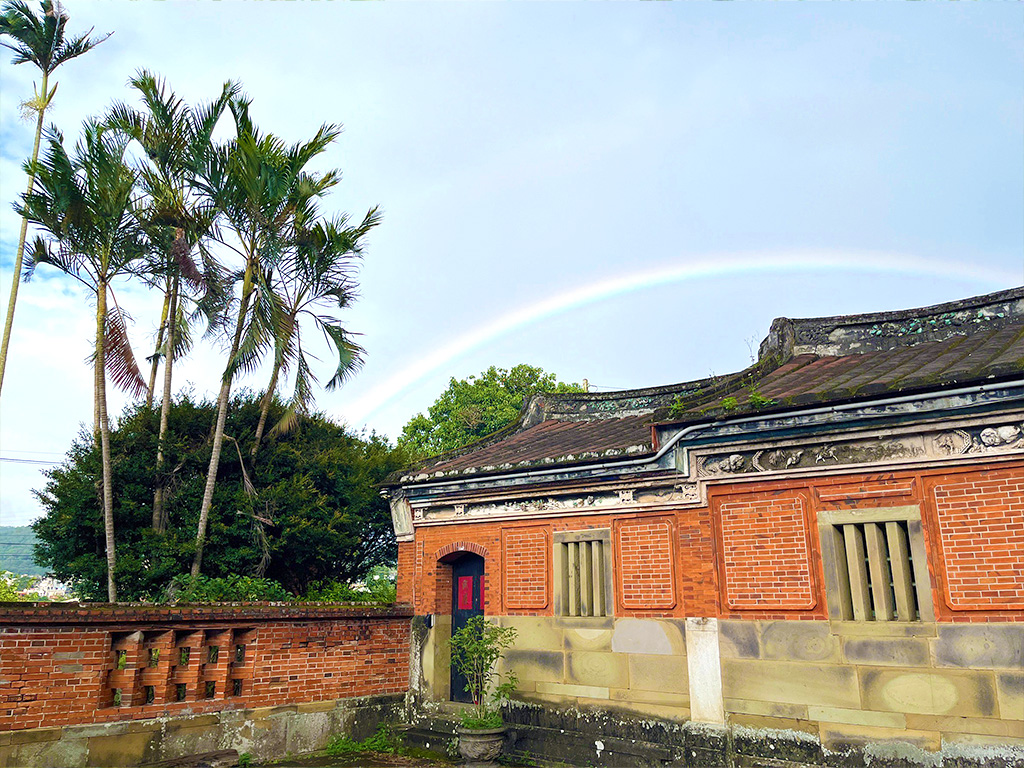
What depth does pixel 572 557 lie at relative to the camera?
1001cm

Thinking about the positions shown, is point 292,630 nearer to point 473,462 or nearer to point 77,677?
point 77,677

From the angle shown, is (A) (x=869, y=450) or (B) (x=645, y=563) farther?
(B) (x=645, y=563)

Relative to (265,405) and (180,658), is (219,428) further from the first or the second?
(180,658)

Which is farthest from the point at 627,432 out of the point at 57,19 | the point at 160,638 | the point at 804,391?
the point at 57,19

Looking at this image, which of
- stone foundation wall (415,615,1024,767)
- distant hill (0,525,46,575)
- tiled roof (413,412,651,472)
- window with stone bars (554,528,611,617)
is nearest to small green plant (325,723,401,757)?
stone foundation wall (415,615,1024,767)

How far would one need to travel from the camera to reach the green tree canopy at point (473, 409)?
37.0m

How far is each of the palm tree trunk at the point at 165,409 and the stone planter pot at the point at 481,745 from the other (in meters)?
7.19

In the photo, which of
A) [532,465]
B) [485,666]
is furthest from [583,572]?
[485,666]

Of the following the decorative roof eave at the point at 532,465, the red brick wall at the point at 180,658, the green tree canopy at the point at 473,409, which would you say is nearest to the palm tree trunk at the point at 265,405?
the decorative roof eave at the point at 532,465

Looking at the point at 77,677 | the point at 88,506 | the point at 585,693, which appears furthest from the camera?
the point at 88,506

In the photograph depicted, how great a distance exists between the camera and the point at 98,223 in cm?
1206

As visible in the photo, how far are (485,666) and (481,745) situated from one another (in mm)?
1085

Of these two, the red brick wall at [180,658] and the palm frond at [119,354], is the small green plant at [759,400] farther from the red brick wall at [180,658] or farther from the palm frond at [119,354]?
the palm frond at [119,354]

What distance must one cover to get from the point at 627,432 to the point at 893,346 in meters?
4.14
